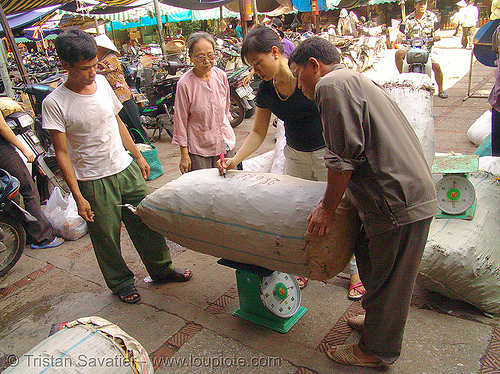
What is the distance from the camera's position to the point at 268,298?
83.0 inches

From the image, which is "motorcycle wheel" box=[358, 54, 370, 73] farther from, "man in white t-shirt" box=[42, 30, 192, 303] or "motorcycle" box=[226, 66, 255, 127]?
"man in white t-shirt" box=[42, 30, 192, 303]

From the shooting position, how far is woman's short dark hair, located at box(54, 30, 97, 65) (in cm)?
206

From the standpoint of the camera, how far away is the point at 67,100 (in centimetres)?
221

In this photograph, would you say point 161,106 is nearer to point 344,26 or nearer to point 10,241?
point 10,241

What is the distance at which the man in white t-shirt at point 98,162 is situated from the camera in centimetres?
216

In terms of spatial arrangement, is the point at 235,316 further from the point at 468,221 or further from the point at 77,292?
the point at 468,221

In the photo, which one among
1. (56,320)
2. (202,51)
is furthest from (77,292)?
(202,51)

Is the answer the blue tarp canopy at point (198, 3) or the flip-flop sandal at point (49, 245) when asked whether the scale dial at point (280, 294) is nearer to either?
the flip-flop sandal at point (49, 245)

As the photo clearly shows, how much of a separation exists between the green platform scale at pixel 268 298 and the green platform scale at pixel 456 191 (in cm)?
102

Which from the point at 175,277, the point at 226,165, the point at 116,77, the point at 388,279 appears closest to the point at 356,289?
the point at 388,279

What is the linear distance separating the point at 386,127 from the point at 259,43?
A: 942 mm

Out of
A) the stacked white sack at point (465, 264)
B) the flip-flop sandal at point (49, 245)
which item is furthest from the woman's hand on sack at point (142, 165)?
the stacked white sack at point (465, 264)

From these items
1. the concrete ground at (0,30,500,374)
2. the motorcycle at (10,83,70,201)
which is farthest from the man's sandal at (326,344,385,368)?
the motorcycle at (10,83,70,201)

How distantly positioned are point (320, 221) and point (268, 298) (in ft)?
2.47
